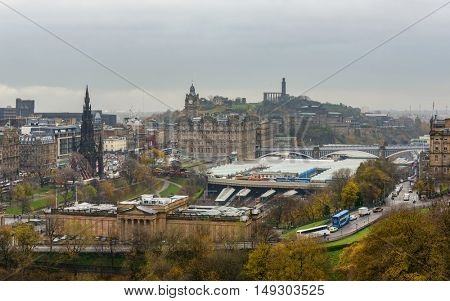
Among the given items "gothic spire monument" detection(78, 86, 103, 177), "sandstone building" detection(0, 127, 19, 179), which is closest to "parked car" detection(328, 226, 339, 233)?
"gothic spire monument" detection(78, 86, 103, 177)

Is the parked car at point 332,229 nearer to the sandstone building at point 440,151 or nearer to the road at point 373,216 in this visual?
the road at point 373,216

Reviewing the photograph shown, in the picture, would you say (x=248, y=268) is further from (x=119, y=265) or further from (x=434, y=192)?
(x=434, y=192)

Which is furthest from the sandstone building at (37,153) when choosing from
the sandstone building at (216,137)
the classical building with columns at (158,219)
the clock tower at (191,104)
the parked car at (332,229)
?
the parked car at (332,229)

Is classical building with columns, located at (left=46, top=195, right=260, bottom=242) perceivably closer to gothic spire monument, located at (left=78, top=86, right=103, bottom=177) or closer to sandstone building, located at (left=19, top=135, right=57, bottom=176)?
gothic spire monument, located at (left=78, top=86, right=103, bottom=177)

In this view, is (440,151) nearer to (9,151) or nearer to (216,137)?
(216,137)

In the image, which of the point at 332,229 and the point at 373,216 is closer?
the point at 332,229

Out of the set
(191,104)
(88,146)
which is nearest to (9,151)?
(88,146)
